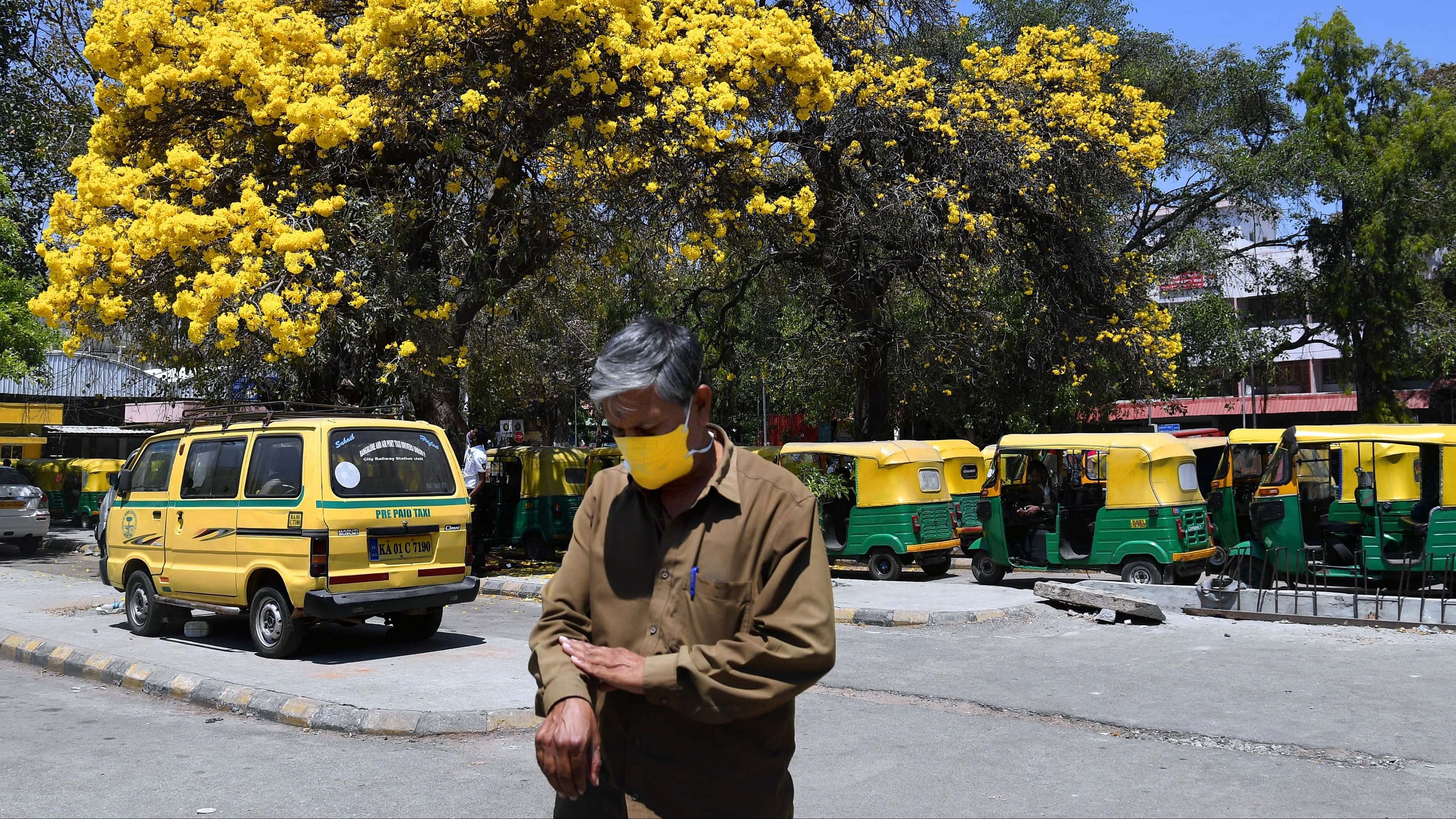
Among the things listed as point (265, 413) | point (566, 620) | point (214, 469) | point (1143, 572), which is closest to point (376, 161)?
point (265, 413)

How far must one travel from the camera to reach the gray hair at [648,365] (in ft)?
8.57

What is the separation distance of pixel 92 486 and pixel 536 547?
14.6 m

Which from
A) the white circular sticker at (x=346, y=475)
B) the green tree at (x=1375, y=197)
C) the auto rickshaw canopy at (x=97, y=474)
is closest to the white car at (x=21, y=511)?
the auto rickshaw canopy at (x=97, y=474)

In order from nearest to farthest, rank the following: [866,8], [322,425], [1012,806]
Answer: [1012,806] < [322,425] < [866,8]

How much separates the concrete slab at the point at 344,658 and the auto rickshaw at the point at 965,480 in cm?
768

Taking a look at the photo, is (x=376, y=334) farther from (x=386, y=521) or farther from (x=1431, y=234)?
(x=1431, y=234)

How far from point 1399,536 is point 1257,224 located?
703 inches

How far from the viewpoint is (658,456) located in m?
2.62

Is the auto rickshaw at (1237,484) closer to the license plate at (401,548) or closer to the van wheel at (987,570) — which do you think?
the van wheel at (987,570)

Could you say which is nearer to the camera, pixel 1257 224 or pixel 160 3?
pixel 160 3

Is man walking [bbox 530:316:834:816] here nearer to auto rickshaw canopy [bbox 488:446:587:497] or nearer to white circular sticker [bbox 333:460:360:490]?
white circular sticker [bbox 333:460:360:490]

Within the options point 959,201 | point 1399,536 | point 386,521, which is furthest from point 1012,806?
point 959,201

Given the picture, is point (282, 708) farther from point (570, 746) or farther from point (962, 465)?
point (962, 465)

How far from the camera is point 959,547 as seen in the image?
17000mm
